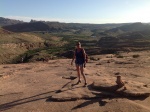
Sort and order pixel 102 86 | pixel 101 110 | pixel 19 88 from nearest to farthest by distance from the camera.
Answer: pixel 101 110 < pixel 102 86 < pixel 19 88

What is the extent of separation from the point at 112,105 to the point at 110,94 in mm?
879

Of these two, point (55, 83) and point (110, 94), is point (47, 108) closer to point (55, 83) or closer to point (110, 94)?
point (110, 94)

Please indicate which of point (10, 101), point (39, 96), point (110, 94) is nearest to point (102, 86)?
point (110, 94)

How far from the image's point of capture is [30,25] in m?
140

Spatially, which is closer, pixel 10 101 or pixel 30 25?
pixel 10 101

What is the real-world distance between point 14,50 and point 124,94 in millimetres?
39147

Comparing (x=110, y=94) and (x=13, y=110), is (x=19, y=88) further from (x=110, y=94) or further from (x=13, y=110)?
(x=110, y=94)

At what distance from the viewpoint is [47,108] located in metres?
7.29

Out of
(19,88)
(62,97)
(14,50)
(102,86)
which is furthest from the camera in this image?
(14,50)

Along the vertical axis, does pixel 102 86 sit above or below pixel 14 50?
above

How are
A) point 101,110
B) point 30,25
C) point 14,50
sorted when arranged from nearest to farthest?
point 101,110 → point 14,50 → point 30,25

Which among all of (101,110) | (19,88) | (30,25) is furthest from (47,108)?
(30,25)

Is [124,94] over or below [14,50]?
over

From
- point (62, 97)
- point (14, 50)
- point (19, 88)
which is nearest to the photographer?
point (62, 97)
